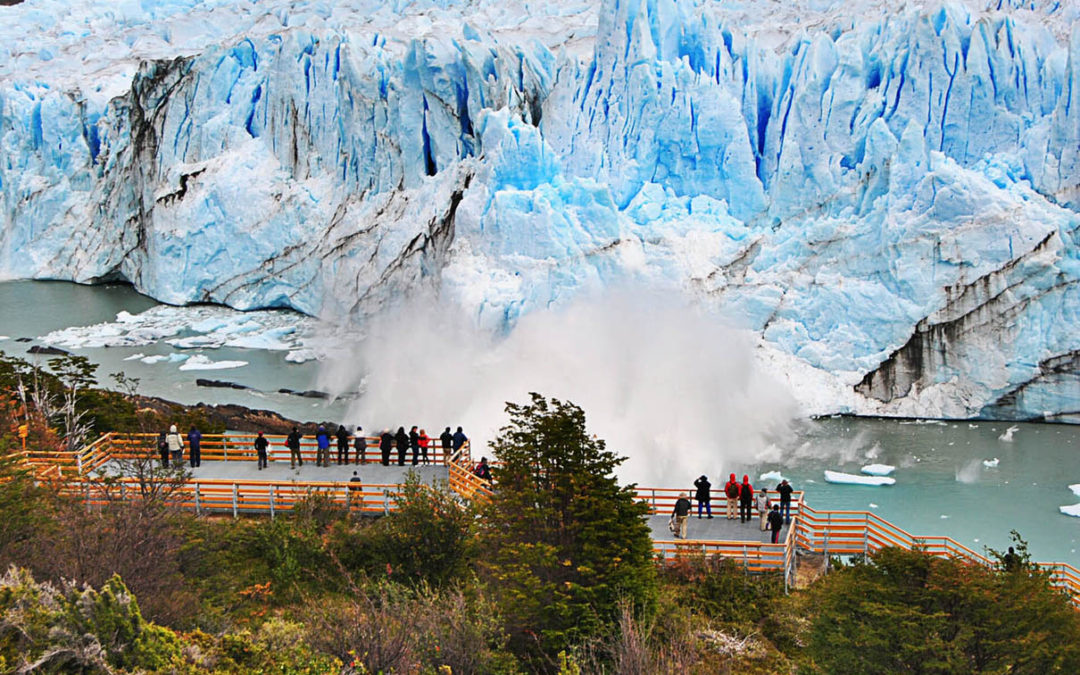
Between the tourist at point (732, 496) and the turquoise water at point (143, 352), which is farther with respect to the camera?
the turquoise water at point (143, 352)

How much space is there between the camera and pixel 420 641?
21.6 ft

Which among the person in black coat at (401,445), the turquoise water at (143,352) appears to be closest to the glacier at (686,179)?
the turquoise water at (143,352)

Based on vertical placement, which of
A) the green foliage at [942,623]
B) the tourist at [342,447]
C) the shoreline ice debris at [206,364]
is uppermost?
the shoreline ice debris at [206,364]

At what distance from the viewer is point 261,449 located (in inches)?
484

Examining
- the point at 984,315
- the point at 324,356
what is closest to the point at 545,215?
the point at 324,356

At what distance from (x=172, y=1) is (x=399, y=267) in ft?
78.3

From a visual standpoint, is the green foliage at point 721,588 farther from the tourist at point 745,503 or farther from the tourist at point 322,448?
the tourist at point 322,448

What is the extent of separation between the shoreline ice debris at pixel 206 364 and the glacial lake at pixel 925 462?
26cm

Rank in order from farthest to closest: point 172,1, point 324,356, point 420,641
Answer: point 172,1 → point 324,356 → point 420,641

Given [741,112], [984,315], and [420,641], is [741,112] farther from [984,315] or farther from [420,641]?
[420,641]

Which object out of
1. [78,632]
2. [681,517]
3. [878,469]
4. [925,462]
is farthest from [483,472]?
[925,462]

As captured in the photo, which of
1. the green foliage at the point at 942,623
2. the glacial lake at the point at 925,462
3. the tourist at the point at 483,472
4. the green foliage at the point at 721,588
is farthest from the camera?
the glacial lake at the point at 925,462

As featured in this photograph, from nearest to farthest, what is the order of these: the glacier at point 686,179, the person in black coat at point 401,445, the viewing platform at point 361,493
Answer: the viewing platform at point 361,493, the person in black coat at point 401,445, the glacier at point 686,179

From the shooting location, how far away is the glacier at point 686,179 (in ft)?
64.2
